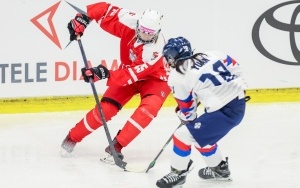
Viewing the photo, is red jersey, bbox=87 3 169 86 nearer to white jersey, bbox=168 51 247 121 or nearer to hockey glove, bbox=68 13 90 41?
hockey glove, bbox=68 13 90 41

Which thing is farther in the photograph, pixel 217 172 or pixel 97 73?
pixel 97 73

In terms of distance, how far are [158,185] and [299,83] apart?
8.14 feet

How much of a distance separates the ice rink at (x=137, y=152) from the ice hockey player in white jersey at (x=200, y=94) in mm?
355

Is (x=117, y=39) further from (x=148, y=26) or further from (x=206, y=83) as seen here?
(x=206, y=83)

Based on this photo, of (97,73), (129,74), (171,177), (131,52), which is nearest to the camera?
(171,177)

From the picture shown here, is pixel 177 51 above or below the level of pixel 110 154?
above

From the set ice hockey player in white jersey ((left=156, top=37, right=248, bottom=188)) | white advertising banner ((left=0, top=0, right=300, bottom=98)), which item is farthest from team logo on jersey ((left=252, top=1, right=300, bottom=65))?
ice hockey player in white jersey ((left=156, top=37, right=248, bottom=188))

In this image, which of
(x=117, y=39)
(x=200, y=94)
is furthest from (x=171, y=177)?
(x=117, y=39)

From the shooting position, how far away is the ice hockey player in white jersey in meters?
5.45

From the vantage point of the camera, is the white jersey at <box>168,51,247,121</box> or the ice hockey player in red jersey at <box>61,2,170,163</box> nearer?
the white jersey at <box>168,51,247,121</box>

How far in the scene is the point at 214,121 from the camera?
552 cm

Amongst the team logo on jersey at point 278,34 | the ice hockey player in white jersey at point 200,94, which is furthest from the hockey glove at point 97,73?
the team logo on jersey at point 278,34

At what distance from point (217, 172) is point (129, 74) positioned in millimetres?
814

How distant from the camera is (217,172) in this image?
586 centimetres
